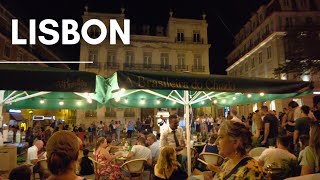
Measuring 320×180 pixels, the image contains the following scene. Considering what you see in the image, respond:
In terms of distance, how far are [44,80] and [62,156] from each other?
2683mm

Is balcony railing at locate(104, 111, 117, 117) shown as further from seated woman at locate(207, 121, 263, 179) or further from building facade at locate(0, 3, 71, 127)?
seated woman at locate(207, 121, 263, 179)

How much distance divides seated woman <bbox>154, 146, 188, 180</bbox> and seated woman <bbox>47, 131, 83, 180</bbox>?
9.88ft

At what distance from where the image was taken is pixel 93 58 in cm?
3422

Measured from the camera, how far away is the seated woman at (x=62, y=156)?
2.06 m

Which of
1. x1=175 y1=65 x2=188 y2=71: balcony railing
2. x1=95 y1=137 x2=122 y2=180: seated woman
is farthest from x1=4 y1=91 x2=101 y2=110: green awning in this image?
x1=175 y1=65 x2=188 y2=71: balcony railing

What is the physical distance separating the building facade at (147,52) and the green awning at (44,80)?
29.0 meters

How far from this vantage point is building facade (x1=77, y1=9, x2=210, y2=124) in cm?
3375

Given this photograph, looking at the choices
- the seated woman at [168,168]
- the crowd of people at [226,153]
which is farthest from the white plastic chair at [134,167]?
the seated woman at [168,168]

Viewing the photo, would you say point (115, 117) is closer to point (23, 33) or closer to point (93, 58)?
point (93, 58)

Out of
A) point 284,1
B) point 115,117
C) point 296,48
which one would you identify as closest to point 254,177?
point 296,48

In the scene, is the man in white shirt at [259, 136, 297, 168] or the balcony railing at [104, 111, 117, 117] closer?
the man in white shirt at [259, 136, 297, 168]

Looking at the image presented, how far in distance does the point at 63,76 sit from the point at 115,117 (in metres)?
29.3

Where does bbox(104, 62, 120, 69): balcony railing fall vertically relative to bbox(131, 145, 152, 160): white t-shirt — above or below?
above

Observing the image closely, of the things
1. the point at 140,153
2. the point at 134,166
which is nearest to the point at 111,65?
the point at 140,153
